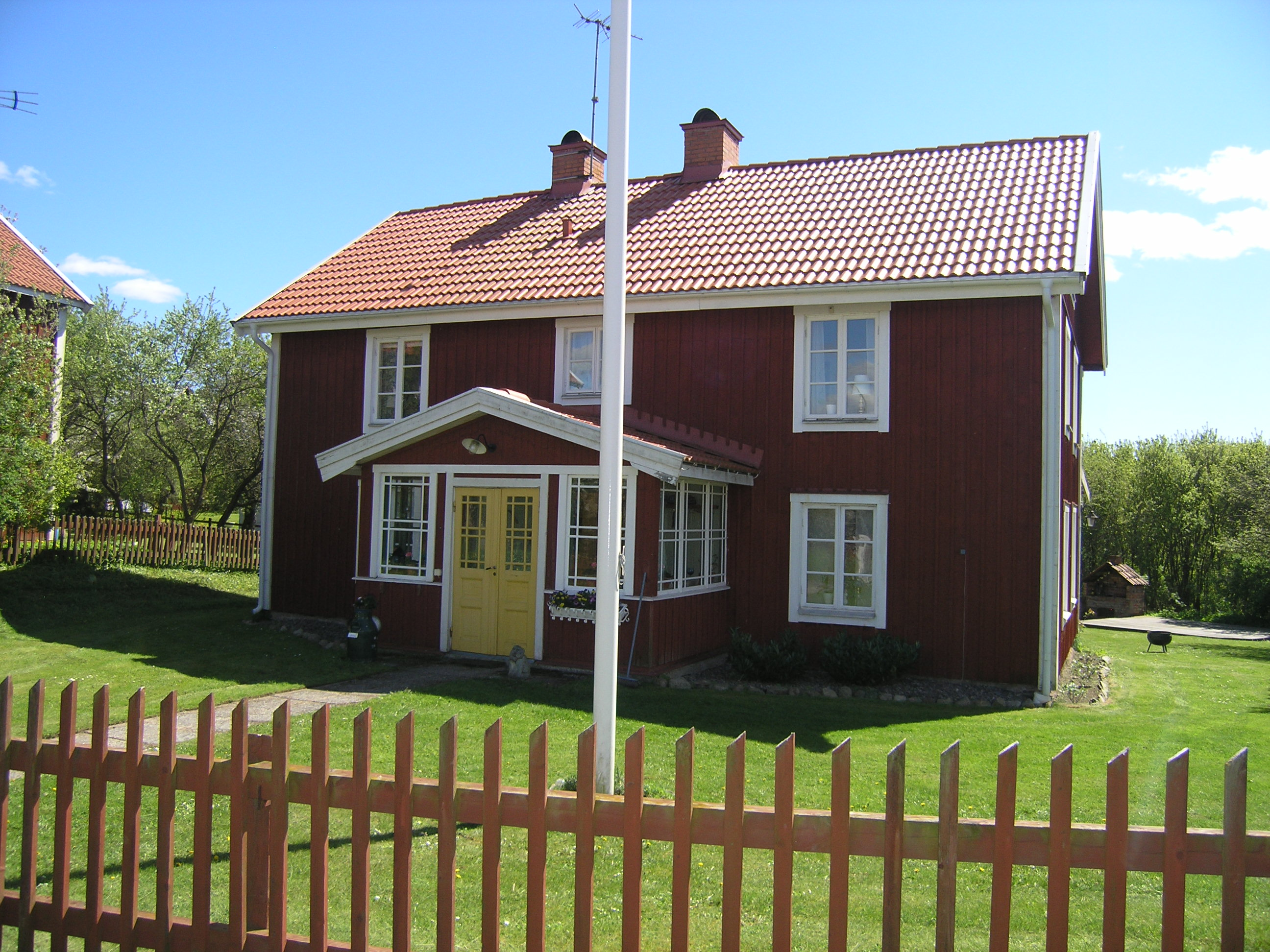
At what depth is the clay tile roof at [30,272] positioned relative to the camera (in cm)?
2222

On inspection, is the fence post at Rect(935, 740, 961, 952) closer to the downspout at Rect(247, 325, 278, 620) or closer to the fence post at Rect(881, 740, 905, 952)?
the fence post at Rect(881, 740, 905, 952)

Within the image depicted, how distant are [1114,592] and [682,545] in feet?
82.1

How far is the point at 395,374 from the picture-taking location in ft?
53.9

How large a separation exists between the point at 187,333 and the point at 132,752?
28061mm

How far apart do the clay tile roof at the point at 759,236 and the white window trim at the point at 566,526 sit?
3.17 m

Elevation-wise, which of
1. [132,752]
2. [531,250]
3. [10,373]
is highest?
[531,250]

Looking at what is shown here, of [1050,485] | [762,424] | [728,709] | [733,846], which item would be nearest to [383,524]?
[762,424]

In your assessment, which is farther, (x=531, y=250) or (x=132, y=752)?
(x=531, y=250)

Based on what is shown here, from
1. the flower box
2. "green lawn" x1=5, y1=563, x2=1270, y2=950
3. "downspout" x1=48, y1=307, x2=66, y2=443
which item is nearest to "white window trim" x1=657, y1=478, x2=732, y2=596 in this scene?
the flower box

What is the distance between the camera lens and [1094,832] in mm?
3223

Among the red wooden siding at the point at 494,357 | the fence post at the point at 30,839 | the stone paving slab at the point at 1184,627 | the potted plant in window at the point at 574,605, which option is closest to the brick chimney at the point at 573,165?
the red wooden siding at the point at 494,357

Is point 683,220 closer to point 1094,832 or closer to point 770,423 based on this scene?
point 770,423

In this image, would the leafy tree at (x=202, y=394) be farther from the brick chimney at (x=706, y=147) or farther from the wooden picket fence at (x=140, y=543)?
the brick chimney at (x=706, y=147)

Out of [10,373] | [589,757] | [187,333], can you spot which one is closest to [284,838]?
[589,757]
